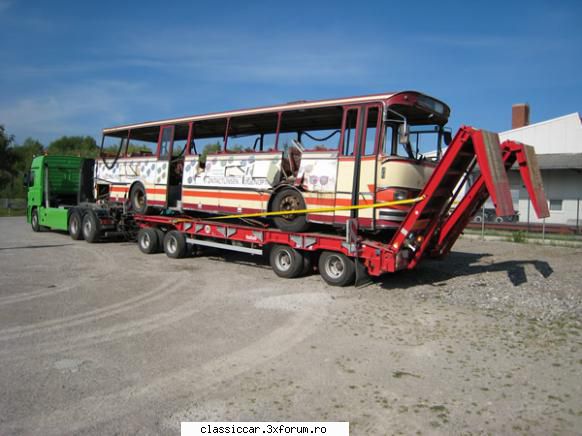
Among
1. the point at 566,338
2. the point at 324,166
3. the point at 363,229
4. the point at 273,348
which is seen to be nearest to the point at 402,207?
the point at 363,229

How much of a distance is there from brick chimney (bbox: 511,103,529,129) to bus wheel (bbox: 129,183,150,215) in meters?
28.5

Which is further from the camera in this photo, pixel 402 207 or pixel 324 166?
pixel 324 166

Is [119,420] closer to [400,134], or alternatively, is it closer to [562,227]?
[400,134]

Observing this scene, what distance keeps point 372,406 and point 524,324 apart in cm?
357

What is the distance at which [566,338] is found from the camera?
601 cm

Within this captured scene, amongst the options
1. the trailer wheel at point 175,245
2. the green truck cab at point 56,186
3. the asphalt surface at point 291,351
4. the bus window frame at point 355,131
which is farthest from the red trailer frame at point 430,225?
the green truck cab at point 56,186

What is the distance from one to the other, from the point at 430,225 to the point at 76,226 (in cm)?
1250

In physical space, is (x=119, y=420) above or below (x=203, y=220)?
below

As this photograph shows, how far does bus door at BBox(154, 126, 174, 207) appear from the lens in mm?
12805

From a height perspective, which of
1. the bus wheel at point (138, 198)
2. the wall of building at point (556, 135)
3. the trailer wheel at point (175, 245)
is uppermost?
the wall of building at point (556, 135)

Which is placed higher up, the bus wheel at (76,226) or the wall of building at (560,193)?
the wall of building at (560,193)

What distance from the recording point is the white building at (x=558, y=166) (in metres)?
24.1

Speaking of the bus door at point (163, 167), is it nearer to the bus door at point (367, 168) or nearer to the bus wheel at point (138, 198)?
the bus wheel at point (138, 198)

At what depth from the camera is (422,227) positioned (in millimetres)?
8742
